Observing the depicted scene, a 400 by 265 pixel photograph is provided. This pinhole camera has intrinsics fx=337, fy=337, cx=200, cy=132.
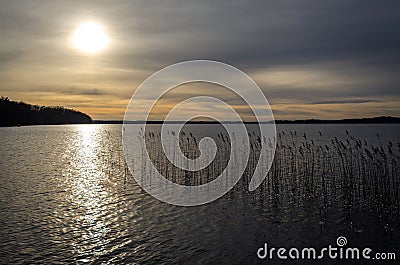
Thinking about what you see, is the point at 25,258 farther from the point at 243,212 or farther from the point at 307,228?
the point at 307,228

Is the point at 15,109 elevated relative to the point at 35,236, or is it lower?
elevated

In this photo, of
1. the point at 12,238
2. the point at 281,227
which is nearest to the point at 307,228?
the point at 281,227

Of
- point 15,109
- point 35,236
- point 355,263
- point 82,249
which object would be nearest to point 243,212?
point 355,263

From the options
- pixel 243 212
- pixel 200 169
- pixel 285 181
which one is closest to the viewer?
pixel 243 212

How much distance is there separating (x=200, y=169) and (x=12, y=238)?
782 inches

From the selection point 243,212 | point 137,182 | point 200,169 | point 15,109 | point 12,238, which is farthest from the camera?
point 15,109

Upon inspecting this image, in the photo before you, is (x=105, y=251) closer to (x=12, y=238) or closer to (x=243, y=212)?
(x=12, y=238)

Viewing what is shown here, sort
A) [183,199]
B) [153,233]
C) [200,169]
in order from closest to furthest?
[153,233]
[183,199]
[200,169]

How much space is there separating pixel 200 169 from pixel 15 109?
161027 mm

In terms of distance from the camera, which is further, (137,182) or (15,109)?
(15,109)

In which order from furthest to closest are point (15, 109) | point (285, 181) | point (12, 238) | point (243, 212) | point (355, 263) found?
point (15, 109)
point (285, 181)
point (243, 212)
point (12, 238)
point (355, 263)

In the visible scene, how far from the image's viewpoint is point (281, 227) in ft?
54.1

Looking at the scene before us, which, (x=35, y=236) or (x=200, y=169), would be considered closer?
(x=35, y=236)

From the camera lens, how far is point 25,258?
12758 millimetres
